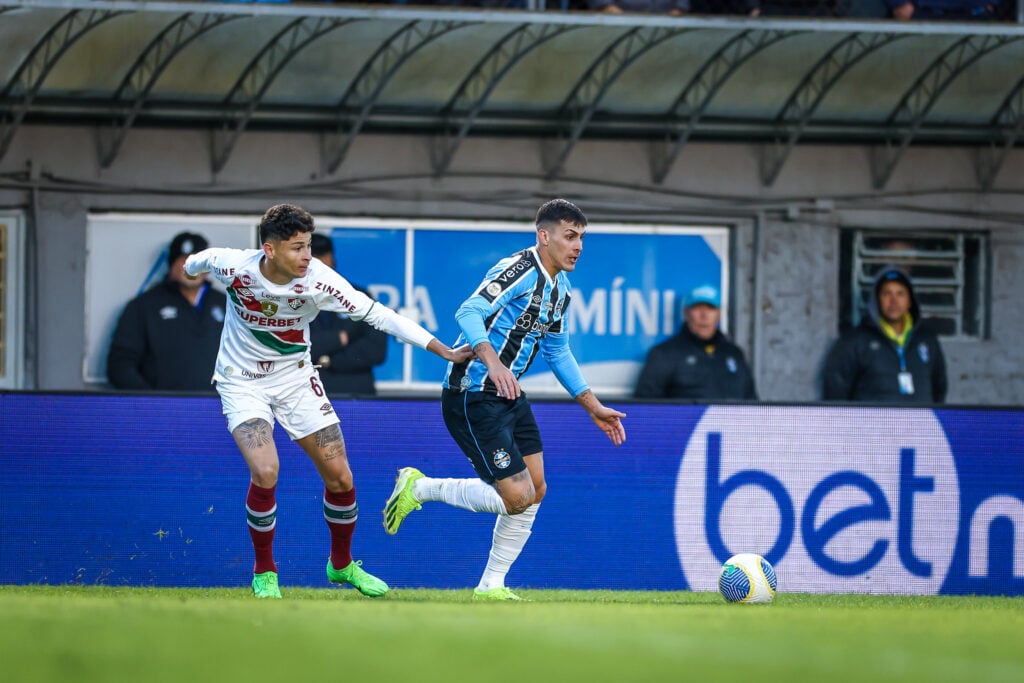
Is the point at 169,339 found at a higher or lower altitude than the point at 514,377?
higher

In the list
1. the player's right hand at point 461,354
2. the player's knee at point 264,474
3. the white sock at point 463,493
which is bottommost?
the white sock at point 463,493

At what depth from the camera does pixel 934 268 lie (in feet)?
50.8

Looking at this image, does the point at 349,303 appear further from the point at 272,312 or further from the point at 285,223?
the point at 285,223

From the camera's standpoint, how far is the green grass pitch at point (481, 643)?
4.80 meters

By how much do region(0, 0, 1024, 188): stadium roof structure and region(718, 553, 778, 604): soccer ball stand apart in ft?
17.6

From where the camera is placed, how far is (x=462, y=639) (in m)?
5.70

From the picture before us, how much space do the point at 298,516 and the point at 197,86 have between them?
4780 mm

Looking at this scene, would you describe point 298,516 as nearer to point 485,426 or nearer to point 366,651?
point 485,426

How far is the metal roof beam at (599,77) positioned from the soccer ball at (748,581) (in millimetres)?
5403

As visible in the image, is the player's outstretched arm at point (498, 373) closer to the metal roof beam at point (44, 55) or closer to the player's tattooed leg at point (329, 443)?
the player's tattooed leg at point (329, 443)

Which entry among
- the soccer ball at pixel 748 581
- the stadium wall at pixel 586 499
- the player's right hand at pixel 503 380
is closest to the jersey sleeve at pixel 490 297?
the player's right hand at pixel 503 380

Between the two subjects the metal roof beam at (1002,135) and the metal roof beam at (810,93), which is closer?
the metal roof beam at (810,93)

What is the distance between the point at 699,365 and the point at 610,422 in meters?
4.41

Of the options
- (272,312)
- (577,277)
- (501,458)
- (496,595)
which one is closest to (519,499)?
(501,458)
